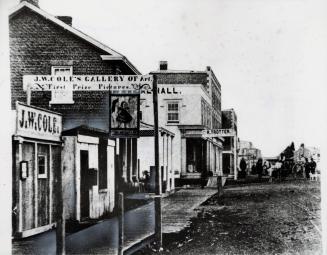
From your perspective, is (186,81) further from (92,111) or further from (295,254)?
(295,254)

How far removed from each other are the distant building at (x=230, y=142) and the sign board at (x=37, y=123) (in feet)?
8.61

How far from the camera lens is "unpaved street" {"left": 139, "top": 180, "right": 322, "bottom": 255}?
21.5 feet

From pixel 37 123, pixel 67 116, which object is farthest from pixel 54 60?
pixel 37 123

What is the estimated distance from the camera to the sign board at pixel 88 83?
682 centimetres

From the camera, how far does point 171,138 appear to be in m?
7.20

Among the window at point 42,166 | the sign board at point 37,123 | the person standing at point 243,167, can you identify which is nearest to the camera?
the sign board at point 37,123

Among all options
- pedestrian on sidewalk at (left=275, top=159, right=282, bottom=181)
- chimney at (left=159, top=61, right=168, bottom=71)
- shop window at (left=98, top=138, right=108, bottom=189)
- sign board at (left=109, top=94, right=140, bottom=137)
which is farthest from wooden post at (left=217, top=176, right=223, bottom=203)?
chimney at (left=159, top=61, right=168, bottom=71)

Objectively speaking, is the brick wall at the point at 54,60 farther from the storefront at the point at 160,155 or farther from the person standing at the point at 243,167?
the person standing at the point at 243,167

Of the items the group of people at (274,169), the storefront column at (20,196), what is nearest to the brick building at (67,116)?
the storefront column at (20,196)

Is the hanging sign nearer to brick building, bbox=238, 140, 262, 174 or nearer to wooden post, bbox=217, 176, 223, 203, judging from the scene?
brick building, bbox=238, 140, 262, 174

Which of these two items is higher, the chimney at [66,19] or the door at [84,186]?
the chimney at [66,19]

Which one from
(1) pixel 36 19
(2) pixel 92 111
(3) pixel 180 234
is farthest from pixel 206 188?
(1) pixel 36 19

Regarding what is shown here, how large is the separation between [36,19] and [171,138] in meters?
2.83

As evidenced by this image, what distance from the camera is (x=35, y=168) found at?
21.5 ft
